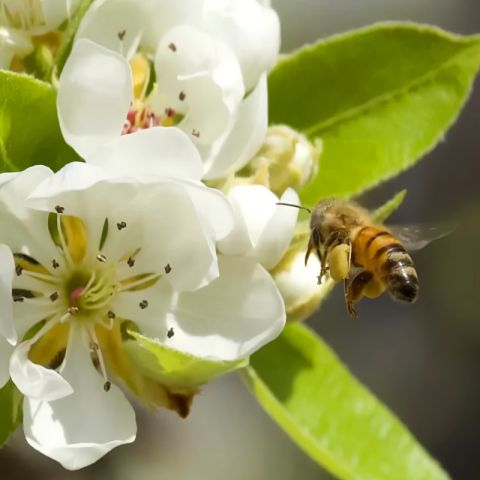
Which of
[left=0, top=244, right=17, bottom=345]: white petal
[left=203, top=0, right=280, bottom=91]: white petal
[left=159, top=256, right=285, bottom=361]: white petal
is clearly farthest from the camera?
[left=203, top=0, right=280, bottom=91]: white petal

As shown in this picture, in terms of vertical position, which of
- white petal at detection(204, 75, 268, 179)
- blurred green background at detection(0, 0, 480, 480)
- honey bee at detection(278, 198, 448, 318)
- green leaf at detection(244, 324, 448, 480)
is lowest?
blurred green background at detection(0, 0, 480, 480)

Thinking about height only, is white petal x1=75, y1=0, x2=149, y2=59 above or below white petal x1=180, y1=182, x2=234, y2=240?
above

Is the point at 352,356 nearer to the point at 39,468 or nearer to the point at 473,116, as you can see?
the point at 473,116

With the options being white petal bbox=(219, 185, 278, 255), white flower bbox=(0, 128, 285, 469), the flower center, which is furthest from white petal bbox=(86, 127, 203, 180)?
the flower center

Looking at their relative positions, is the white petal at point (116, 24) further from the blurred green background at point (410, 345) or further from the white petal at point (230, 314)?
the blurred green background at point (410, 345)

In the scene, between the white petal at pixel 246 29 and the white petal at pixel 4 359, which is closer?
the white petal at pixel 4 359

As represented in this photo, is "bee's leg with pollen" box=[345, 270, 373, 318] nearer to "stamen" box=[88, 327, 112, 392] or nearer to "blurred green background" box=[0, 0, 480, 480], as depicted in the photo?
"stamen" box=[88, 327, 112, 392]

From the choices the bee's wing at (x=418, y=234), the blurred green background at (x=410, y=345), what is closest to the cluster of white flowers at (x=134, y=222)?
the bee's wing at (x=418, y=234)

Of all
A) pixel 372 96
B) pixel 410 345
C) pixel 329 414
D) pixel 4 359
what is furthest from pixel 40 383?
pixel 410 345

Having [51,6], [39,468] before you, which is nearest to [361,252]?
[51,6]
